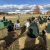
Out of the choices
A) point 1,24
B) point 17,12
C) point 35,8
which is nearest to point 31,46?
point 35,8

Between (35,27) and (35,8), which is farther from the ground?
(35,8)

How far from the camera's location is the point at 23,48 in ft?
11.2

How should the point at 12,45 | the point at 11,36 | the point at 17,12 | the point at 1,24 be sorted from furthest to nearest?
the point at 1,24, the point at 17,12, the point at 11,36, the point at 12,45

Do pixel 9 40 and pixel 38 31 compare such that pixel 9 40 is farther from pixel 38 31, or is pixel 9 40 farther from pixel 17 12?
pixel 17 12

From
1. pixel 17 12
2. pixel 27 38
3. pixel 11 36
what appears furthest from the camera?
pixel 17 12

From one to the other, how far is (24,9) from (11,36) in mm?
518

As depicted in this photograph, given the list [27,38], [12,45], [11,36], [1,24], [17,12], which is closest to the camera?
[12,45]

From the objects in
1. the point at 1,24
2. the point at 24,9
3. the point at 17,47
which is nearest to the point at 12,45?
the point at 17,47

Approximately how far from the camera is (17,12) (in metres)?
4.09

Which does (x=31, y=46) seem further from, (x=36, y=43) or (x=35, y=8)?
(x=35, y=8)

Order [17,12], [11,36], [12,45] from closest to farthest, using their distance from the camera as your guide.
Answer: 1. [12,45]
2. [11,36]
3. [17,12]

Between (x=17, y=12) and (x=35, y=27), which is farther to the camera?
(x=17, y=12)

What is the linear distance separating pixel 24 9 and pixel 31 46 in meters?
0.78

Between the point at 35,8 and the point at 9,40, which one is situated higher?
the point at 35,8
